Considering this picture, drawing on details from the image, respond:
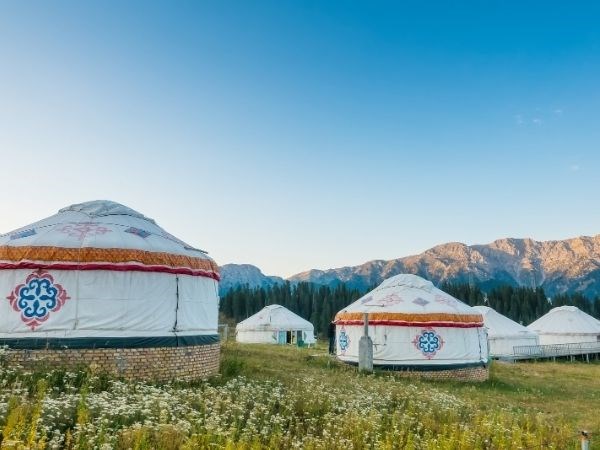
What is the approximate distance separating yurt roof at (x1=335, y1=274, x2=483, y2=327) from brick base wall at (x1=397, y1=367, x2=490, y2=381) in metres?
1.49

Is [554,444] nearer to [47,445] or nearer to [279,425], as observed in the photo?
[279,425]

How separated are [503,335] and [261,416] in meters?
25.6

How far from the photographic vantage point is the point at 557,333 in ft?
114

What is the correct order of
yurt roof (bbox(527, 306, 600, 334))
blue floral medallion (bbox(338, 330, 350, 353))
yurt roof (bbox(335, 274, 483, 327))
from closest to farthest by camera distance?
yurt roof (bbox(335, 274, 483, 327)) < blue floral medallion (bbox(338, 330, 350, 353)) < yurt roof (bbox(527, 306, 600, 334))

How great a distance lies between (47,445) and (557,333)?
1428 inches

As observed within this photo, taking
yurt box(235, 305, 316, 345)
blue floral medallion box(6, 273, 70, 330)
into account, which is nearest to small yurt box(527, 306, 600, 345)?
yurt box(235, 305, 316, 345)

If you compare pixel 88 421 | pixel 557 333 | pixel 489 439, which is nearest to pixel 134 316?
pixel 88 421

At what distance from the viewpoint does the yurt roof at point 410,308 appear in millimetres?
15742

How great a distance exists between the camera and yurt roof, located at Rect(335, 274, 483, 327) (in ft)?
51.6

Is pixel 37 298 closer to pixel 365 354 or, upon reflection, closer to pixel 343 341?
pixel 365 354

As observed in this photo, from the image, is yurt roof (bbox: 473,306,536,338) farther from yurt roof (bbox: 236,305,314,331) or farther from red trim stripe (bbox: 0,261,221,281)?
red trim stripe (bbox: 0,261,221,281)

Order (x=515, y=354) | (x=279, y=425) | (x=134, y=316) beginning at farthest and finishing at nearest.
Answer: (x=515, y=354)
(x=134, y=316)
(x=279, y=425)

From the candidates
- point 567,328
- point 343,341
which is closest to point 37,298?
point 343,341

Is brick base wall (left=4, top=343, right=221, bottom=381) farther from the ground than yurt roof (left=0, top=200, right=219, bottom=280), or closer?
closer
